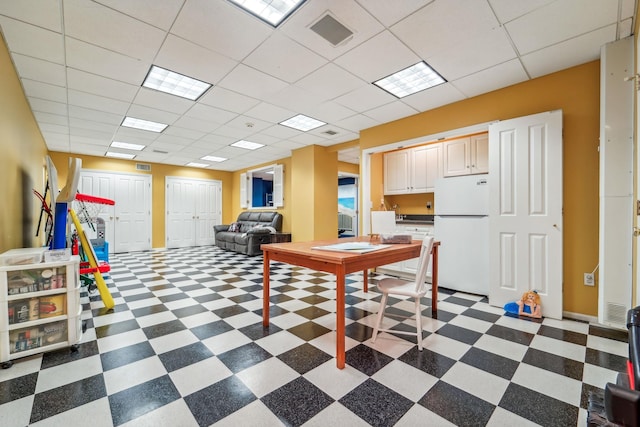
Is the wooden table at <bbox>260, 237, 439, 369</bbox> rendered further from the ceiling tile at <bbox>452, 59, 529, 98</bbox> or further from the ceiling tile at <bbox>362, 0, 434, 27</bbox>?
the ceiling tile at <bbox>452, 59, 529, 98</bbox>

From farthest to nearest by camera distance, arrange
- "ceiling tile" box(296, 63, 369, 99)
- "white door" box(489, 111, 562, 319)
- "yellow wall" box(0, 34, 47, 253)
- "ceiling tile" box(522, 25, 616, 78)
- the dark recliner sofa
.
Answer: the dark recliner sofa
"ceiling tile" box(296, 63, 369, 99)
"white door" box(489, 111, 562, 319)
"yellow wall" box(0, 34, 47, 253)
"ceiling tile" box(522, 25, 616, 78)

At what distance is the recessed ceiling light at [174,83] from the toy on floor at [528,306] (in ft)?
14.2

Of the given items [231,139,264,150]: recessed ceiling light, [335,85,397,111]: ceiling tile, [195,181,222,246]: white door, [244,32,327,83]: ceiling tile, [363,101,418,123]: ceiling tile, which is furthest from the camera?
[195,181,222,246]: white door

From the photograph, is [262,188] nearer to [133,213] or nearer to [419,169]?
[133,213]

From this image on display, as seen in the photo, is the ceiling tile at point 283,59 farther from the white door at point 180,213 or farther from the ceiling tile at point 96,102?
the white door at point 180,213

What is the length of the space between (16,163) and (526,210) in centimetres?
589

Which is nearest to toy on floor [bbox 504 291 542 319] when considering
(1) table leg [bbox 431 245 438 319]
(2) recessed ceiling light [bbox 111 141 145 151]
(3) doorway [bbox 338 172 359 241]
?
Result: (1) table leg [bbox 431 245 438 319]

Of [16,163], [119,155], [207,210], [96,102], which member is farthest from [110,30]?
[207,210]

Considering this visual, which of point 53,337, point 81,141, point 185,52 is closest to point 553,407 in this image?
point 53,337

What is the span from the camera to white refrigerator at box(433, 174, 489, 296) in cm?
352

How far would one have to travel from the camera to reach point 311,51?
260 cm

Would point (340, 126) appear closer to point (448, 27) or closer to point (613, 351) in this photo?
point (448, 27)

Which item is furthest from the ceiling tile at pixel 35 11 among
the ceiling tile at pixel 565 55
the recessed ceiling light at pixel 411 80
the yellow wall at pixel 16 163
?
the ceiling tile at pixel 565 55

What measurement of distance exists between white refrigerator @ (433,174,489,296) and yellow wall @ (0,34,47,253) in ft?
16.2
